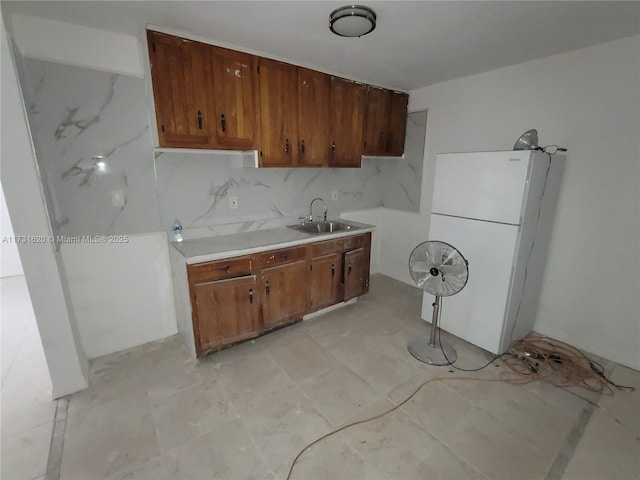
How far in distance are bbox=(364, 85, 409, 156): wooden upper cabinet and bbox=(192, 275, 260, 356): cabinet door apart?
2061mm

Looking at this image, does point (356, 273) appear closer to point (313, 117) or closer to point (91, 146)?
point (313, 117)

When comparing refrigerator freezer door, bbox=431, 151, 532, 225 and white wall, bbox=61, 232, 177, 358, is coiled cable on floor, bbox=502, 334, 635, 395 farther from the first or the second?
white wall, bbox=61, 232, 177, 358

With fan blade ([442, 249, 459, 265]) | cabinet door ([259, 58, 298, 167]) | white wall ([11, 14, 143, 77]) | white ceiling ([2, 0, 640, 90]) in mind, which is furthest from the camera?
cabinet door ([259, 58, 298, 167])

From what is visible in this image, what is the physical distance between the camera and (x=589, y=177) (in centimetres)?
236

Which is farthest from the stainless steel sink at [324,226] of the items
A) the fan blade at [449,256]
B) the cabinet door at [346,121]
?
the fan blade at [449,256]

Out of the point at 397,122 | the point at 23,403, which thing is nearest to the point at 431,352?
the point at 397,122

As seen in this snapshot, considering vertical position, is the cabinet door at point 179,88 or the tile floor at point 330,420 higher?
the cabinet door at point 179,88

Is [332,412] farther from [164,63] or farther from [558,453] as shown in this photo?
[164,63]

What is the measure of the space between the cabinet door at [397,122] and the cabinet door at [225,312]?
2.38 m

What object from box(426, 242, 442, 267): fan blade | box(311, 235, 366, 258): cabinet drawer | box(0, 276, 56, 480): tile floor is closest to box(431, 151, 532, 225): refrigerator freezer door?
box(426, 242, 442, 267): fan blade

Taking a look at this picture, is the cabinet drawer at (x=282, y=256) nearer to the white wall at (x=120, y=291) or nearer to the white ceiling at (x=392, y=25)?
the white wall at (x=120, y=291)

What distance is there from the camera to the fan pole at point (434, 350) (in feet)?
7.75

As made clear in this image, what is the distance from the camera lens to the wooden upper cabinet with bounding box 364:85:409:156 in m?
3.27

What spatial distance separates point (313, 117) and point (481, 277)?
2060 mm
